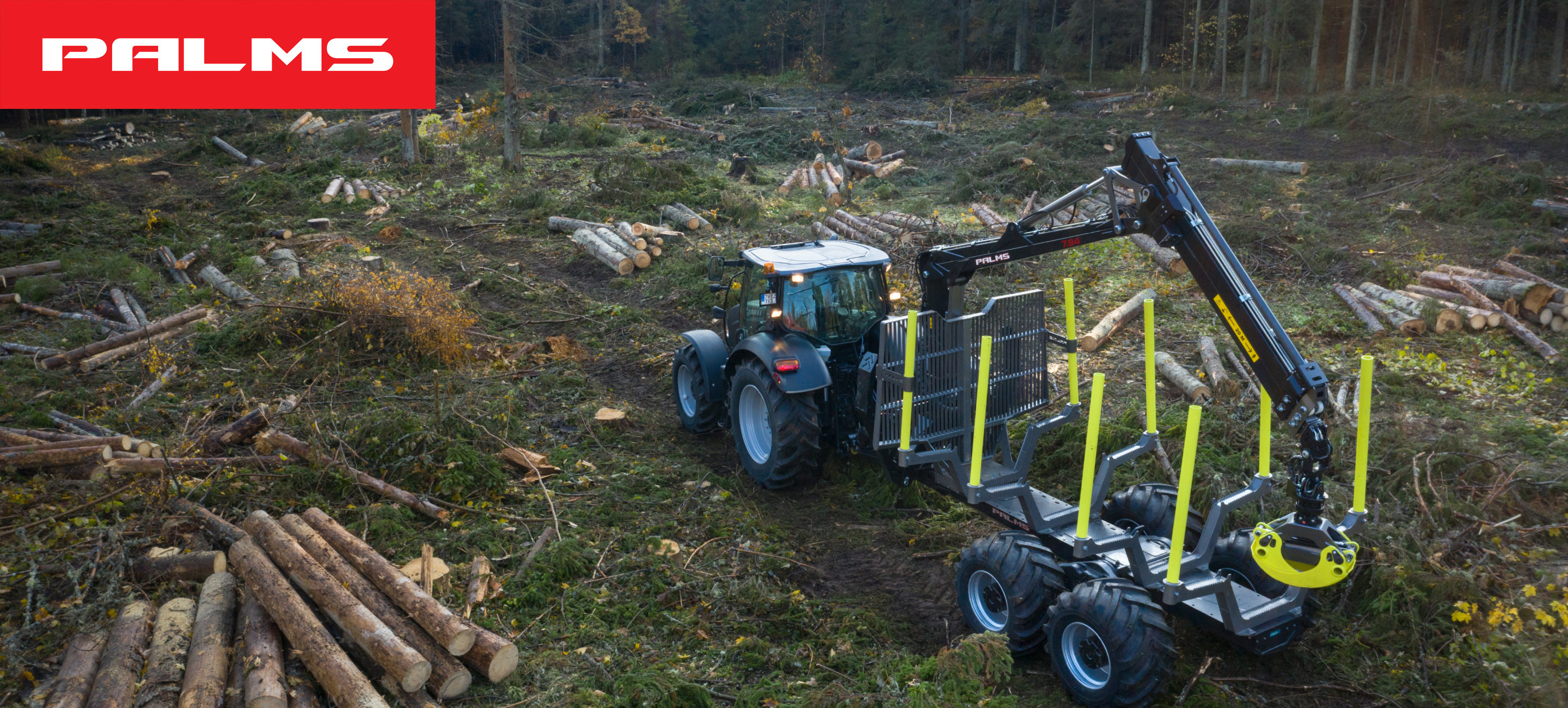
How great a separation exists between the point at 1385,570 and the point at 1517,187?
12.4 m

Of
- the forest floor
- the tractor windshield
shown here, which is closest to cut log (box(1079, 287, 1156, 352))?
the forest floor

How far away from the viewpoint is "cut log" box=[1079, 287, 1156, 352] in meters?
9.63

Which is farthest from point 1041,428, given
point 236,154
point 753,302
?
point 236,154

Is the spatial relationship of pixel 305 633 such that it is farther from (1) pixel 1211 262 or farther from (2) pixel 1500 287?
(2) pixel 1500 287

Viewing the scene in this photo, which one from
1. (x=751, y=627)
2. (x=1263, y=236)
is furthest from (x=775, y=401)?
(x=1263, y=236)

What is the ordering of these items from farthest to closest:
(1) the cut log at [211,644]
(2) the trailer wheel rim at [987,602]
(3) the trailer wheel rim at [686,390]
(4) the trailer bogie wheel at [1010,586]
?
(3) the trailer wheel rim at [686,390], (2) the trailer wheel rim at [987,602], (4) the trailer bogie wheel at [1010,586], (1) the cut log at [211,644]

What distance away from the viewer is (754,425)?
24.8 ft

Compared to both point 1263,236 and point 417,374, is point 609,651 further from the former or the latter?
point 1263,236

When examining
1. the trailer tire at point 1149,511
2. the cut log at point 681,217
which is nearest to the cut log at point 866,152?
the cut log at point 681,217

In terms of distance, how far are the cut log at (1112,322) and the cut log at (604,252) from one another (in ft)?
25.0

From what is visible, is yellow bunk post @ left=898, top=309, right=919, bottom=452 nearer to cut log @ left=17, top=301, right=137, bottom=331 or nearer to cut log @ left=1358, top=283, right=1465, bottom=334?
cut log @ left=1358, top=283, right=1465, bottom=334

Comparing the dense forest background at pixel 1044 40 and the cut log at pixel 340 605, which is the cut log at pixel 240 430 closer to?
the cut log at pixel 340 605

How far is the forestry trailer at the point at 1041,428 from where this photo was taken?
420cm

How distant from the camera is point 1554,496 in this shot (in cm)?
576
